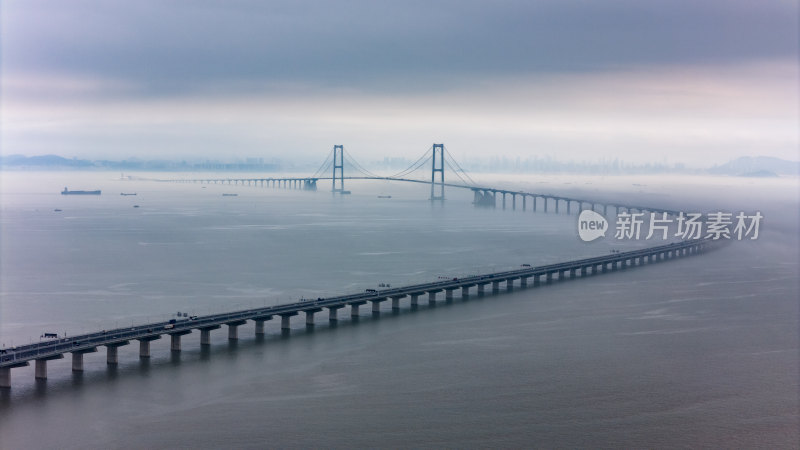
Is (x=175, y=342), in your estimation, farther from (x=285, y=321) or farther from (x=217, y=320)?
(x=285, y=321)

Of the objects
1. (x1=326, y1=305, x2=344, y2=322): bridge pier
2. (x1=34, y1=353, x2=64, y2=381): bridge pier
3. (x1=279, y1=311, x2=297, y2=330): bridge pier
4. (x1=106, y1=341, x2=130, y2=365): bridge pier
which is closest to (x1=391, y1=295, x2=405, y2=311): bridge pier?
(x1=326, y1=305, x2=344, y2=322): bridge pier

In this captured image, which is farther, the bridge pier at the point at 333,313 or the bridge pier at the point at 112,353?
the bridge pier at the point at 333,313

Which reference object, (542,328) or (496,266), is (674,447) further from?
(496,266)

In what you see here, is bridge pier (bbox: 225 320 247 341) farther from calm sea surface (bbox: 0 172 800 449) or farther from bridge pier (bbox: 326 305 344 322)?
bridge pier (bbox: 326 305 344 322)

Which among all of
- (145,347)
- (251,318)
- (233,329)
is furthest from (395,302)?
(145,347)

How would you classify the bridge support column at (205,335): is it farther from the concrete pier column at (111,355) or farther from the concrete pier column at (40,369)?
the concrete pier column at (40,369)

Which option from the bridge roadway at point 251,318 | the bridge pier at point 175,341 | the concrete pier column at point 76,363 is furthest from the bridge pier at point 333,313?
the concrete pier column at point 76,363

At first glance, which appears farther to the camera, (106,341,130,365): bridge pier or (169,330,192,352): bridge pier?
(169,330,192,352): bridge pier
